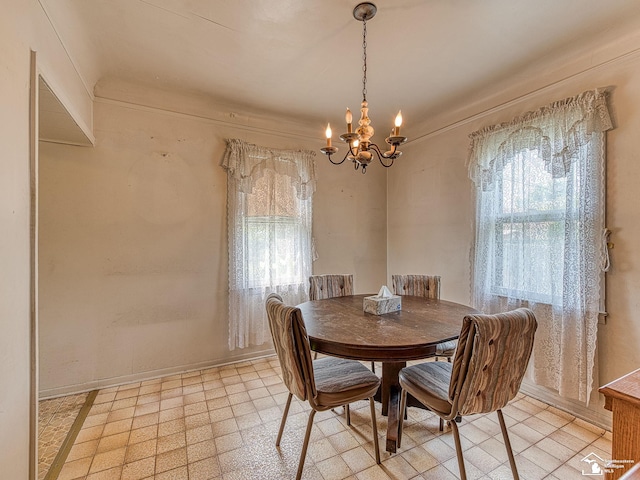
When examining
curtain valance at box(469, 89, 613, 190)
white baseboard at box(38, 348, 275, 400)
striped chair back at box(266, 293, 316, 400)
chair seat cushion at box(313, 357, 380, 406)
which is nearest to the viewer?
striped chair back at box(266, 293, 316, 400)

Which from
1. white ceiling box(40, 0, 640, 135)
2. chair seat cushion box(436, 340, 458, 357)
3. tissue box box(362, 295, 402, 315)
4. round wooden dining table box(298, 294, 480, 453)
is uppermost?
white ceiling box(40, 0, 640, 135)

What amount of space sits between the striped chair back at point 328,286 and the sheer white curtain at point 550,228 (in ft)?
3.90

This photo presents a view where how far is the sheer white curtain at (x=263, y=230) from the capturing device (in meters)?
2.96

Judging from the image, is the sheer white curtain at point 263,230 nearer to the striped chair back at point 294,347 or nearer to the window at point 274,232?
the window at point 274,232

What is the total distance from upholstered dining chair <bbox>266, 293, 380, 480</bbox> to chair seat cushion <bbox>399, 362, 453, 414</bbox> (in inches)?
8.2

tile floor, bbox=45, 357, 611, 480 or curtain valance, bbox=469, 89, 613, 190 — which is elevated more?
curtain valance, bbox=469, 89, 613, 190

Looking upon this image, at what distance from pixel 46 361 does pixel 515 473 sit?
3294mm

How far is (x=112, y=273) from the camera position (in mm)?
2564

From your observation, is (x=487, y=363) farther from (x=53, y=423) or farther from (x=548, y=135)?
(x=53, y=423)

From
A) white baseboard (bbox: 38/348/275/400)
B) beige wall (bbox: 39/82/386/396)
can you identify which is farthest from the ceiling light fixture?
white baseboard (bbox: 38/348/275/400)

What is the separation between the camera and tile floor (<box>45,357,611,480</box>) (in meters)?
1.62

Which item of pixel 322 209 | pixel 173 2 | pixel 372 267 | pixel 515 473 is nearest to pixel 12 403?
pixel 173 2

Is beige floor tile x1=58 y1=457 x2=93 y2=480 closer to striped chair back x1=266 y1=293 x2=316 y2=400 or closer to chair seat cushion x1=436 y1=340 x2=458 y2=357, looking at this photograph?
striped chair back x1=266 y1=293 x2=316 y2=400

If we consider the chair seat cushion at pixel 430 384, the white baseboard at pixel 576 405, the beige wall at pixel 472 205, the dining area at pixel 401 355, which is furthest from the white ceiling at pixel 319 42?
the white baseboard at pixel 576 405
